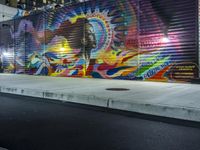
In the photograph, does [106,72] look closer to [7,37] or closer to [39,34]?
[39,34]

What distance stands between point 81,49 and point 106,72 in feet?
6.63

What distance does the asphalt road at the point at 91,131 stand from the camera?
3223mm

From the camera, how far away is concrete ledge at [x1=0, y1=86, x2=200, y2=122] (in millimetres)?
4471

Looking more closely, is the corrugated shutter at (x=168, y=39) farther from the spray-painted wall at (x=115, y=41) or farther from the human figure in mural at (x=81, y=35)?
the human figure in mural at (x=81, y=35)

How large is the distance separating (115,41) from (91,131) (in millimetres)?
8060

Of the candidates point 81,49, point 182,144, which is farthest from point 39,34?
point 182,144

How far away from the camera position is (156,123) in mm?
4328

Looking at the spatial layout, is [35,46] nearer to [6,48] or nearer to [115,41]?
[6,48]

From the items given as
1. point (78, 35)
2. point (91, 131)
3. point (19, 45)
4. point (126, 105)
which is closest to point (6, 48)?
point (19, 45)

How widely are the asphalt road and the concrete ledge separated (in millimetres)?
143

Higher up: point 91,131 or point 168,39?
point 168,39

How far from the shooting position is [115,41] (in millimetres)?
11531

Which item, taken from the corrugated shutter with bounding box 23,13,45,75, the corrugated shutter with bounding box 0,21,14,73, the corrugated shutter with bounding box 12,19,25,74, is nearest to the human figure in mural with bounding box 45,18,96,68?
the corrugated shutter with bounding box 23,13,45,75

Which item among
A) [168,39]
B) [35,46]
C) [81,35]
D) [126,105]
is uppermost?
[81,35]
